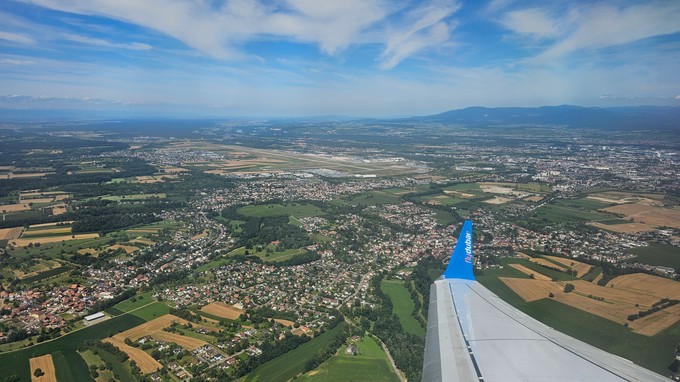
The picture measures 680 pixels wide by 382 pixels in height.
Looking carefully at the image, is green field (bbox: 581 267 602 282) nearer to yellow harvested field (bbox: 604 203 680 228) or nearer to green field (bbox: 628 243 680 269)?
green field (bbox: 628 243 680 269)

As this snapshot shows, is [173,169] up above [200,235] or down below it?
above

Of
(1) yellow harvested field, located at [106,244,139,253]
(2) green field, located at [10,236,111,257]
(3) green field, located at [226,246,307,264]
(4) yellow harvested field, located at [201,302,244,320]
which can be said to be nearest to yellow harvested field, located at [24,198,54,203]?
(2) green field, located at [10,236,111,257]

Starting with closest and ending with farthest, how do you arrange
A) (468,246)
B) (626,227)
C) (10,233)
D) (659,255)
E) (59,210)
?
(468,246), (659,255), (626,227), (10,233), (59,210)

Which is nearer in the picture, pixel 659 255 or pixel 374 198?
pixel 659 255

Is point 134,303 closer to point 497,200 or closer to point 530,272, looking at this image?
point 530,272

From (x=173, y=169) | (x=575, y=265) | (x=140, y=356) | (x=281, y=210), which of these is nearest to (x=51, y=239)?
(x=281, y=210)

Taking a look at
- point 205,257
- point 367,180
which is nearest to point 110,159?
point 367,180
